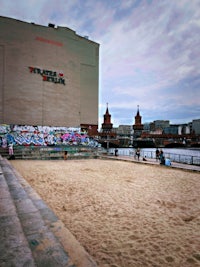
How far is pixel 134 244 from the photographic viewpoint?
14.2ft

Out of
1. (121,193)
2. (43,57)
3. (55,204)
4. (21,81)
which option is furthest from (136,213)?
(43,57)

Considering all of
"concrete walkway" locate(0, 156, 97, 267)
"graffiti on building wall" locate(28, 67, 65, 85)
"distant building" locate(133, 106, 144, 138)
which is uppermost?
"graffiti on building wall" locate(28, 67, 65, 85)

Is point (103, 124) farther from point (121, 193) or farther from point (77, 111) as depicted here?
point (121, 193)

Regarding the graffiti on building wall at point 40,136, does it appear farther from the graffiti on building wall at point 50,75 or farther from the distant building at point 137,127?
the distant building at point 137,127

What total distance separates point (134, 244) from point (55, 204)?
12.1ft

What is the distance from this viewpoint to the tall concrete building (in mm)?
28844

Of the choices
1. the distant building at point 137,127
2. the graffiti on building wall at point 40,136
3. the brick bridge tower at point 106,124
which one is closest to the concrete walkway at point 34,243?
the graffiti on building wall at point 40,136

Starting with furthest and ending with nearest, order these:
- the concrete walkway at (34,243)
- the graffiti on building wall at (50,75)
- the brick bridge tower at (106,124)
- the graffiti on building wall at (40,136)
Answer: the brick bridge tower at (106,124), the graffiti on building wall at (50,75), the graffiti on building wall at (40,136), the concrete walkway at (34,243)

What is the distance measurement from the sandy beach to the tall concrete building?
2368 cm

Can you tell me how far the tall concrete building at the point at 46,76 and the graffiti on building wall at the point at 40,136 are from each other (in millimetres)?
1327

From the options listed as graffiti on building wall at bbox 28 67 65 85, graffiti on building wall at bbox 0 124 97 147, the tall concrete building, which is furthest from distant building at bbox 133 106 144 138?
graffiti on building wall at bbox 28 67 65 85

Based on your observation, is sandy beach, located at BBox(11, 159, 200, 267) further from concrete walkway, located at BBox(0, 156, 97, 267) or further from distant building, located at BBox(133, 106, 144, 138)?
distant building, located at BBox(133, 106, 144, 138)

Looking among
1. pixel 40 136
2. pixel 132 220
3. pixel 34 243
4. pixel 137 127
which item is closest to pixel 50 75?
pixel 40 136

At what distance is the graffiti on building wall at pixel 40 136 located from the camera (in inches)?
1062
